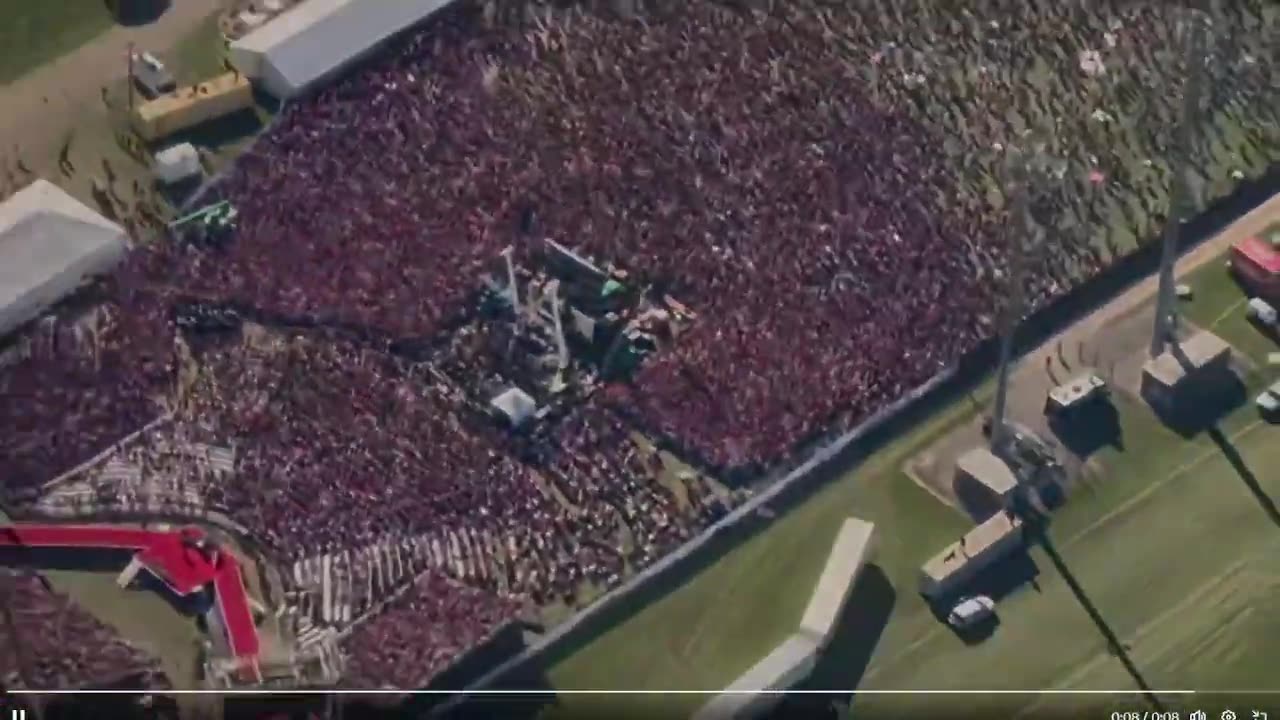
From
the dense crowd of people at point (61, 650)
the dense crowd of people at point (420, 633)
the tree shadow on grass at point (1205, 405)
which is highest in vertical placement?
the dense crowd of people at point (61, 650)

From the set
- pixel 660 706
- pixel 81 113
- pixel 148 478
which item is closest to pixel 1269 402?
pixel 660 706

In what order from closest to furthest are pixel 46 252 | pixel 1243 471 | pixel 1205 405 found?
pixel 1243 471 < pixel 1205 405 < pixel 46 252

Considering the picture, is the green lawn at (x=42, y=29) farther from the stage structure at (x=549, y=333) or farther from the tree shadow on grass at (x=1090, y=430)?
the tree shadow on grass at (x=1090, y=430)

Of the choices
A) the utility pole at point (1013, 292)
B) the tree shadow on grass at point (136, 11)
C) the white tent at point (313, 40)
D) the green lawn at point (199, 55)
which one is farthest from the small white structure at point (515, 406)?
the tree shadow on grass at point (136, 11)

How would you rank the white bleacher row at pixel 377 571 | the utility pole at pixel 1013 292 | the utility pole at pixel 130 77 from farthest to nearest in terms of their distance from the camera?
the utility pole at pixel 130 77, the utility pole at pixel 1013 292, the white bleacher row at pixel 377 571

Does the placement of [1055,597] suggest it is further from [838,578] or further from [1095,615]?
[838,578]

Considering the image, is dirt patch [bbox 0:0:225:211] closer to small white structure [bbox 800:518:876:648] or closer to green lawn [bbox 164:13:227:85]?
green lawn [bbox 164:13:227:85]
